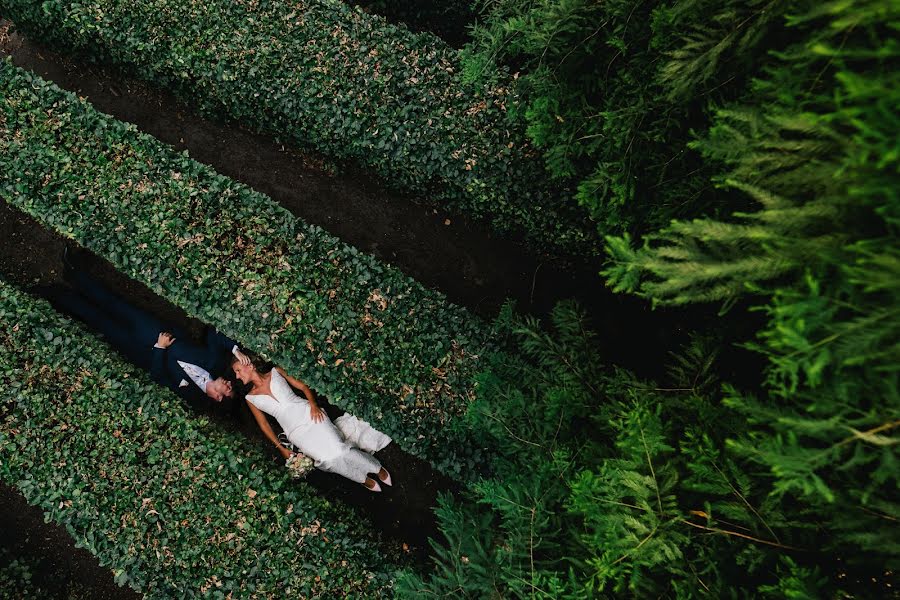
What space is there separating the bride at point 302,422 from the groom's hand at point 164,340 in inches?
31.9

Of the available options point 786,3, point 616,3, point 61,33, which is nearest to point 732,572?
point 786,3

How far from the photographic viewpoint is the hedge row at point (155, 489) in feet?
15.3

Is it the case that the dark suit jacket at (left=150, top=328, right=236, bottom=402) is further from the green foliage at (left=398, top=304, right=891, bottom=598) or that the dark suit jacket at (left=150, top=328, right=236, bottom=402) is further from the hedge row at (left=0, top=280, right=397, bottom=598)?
the green foliage at (left=398, top=304, right=891, bottom=598)

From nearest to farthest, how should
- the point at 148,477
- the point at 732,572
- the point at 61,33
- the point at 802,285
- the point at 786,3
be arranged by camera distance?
the point at 802,285 < the point at 786,3 < the point at 732,572 < the point at 148,477 < the point at 61,33

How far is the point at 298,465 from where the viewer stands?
512cm

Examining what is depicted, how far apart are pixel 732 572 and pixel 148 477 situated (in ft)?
16.7

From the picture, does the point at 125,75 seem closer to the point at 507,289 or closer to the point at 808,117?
the point at 507,289

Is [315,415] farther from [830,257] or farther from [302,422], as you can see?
[830,257]

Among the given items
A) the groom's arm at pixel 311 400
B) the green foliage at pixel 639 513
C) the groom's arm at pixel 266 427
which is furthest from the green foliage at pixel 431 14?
the groom's arm at pixel 266 427

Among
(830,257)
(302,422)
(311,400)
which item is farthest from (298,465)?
(830,257)

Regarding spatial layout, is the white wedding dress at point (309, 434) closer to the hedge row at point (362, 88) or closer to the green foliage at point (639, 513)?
the green foliage at point (639, 513)

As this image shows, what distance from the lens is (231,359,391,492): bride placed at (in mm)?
5422

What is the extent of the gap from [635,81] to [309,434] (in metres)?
4.70

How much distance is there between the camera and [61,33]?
587cm
